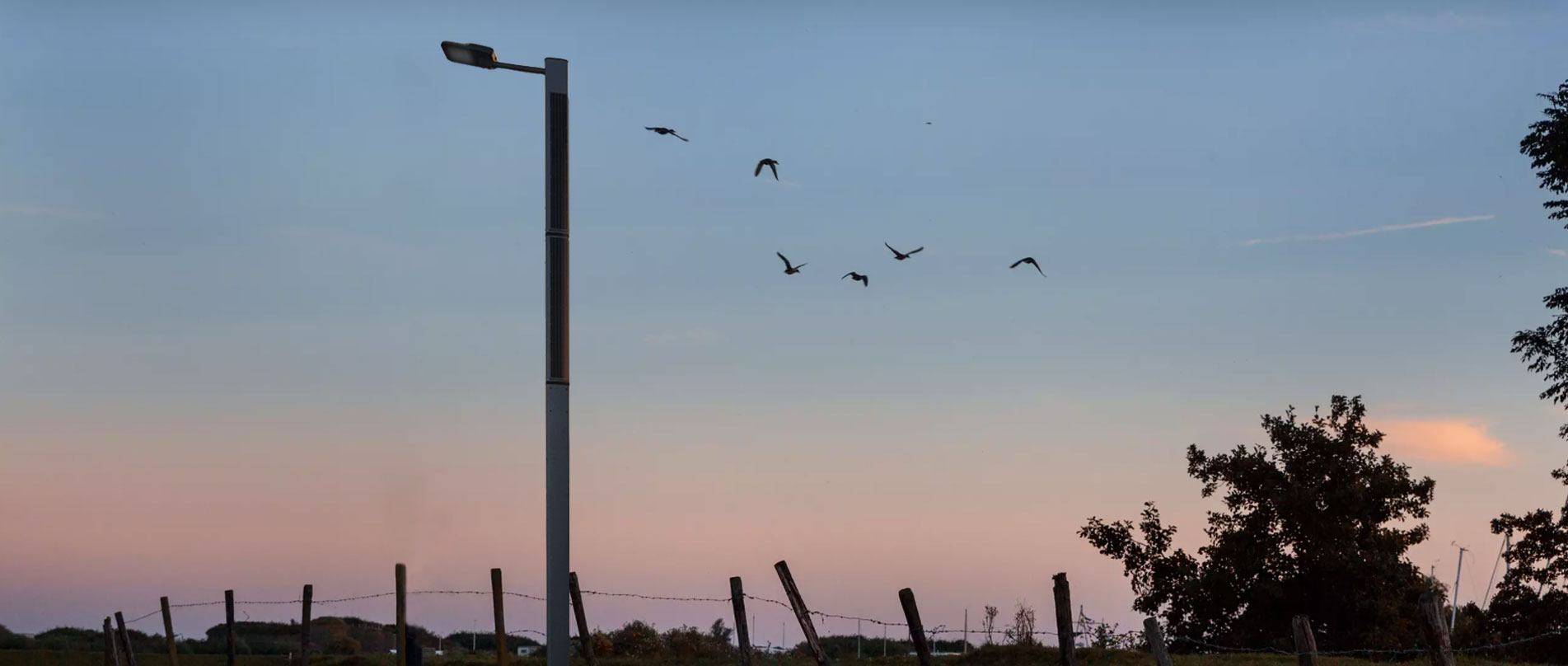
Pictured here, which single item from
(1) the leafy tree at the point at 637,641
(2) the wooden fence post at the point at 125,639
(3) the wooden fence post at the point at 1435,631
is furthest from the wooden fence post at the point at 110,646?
(3) the wooden fence post at the point at 1435,631

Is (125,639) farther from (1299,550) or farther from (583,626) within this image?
(1299,550)

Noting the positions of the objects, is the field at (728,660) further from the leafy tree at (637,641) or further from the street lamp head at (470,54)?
the street lamp head at (470,54)

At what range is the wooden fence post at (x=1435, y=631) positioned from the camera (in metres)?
14.3

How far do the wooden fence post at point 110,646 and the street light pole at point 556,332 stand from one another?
17385mm

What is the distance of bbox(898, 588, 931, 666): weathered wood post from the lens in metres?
20.4

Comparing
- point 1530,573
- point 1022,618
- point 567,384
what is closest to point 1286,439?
point 1530,573

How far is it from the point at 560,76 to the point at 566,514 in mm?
4193

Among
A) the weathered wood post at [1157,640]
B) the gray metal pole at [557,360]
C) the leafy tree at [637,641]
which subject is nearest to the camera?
the gray metal pole at [557,360]

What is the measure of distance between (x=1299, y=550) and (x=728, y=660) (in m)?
14.8

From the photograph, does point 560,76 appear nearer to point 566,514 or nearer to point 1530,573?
point 566,514

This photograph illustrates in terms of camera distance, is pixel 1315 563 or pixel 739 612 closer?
pixel 739 612

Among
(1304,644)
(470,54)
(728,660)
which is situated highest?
(470,54)

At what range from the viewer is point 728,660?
32156mm

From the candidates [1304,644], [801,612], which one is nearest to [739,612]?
[801,612]
